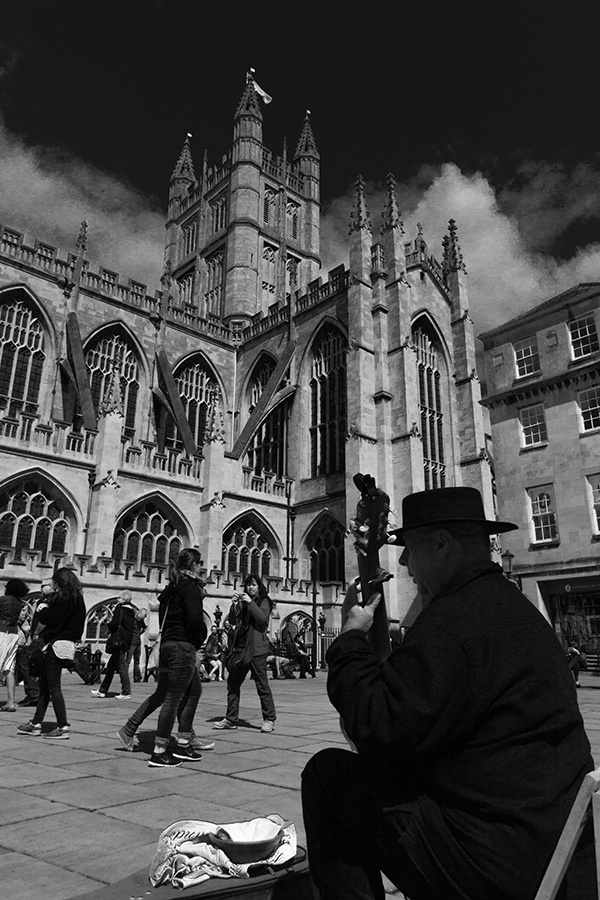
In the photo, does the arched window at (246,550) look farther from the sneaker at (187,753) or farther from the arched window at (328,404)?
the sneaker at (187,753)

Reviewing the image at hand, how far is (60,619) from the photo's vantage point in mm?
6629

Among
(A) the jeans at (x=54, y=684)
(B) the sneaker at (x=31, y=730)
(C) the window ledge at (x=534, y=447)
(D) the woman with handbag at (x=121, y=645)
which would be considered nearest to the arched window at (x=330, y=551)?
(C) the window ledge at (x=534, y=447)

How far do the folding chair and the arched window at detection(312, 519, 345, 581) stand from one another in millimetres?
24912

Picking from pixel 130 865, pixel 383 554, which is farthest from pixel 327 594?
pixel 130 865

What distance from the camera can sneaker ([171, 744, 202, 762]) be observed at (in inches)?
214

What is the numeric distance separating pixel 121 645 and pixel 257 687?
4.20m

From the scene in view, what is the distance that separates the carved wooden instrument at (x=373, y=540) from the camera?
2.14 m

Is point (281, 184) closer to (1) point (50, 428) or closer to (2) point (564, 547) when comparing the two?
(1) point (50, 428)

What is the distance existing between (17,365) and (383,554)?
52.4 ft

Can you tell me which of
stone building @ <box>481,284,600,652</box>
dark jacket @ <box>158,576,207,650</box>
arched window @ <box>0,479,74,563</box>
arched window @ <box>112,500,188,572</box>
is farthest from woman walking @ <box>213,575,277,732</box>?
arched window @ <box>112,500,188,572</box>

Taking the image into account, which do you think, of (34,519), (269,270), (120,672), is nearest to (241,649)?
(120,672)

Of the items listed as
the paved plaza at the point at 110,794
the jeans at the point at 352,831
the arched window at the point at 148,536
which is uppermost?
the arched window at the point at 148,536

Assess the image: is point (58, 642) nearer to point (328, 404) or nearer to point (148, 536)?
point (148, 536)

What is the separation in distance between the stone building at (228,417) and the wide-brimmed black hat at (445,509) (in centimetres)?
1729
